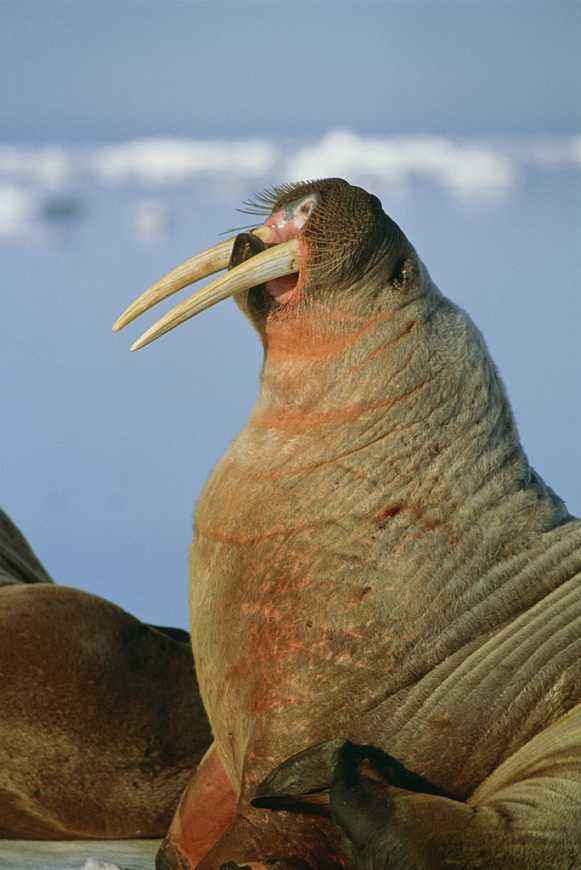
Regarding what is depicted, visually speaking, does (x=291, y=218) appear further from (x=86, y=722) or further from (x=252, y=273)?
(x=86, y=722)

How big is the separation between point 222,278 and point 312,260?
232 millimetres

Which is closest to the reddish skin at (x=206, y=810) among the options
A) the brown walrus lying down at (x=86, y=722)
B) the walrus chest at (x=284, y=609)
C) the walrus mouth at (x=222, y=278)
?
the walrus chest at (x=284, y=609)

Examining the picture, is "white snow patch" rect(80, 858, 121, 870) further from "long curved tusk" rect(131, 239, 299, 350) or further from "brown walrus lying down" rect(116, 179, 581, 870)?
"long curved tusk" rect(131, 239, 299, 350)

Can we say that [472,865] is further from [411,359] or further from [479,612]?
[411,359]

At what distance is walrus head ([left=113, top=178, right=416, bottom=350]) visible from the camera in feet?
12.6

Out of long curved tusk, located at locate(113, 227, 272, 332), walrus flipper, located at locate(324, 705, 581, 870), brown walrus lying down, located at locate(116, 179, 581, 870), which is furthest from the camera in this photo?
long curved tusk, located at locate(113, 227, 272, 332)

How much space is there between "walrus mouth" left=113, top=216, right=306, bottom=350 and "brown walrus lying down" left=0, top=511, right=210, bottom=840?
4.34 ft

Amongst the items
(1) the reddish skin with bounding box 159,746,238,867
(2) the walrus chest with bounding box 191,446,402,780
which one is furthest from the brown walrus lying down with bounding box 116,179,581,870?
(1) the reddish skin with bounding box 159,746,238,867

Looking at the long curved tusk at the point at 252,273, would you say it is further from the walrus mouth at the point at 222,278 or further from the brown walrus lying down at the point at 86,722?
the brown walrus lying down at the point at 86,722

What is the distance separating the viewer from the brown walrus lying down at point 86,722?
16.6 ft

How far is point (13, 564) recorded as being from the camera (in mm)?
6062

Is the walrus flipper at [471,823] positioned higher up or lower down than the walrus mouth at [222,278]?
lower down

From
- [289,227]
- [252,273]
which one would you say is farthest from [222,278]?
[289,227]

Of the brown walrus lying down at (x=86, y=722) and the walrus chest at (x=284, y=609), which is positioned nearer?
the walrus chest at (x=284, y=609)
